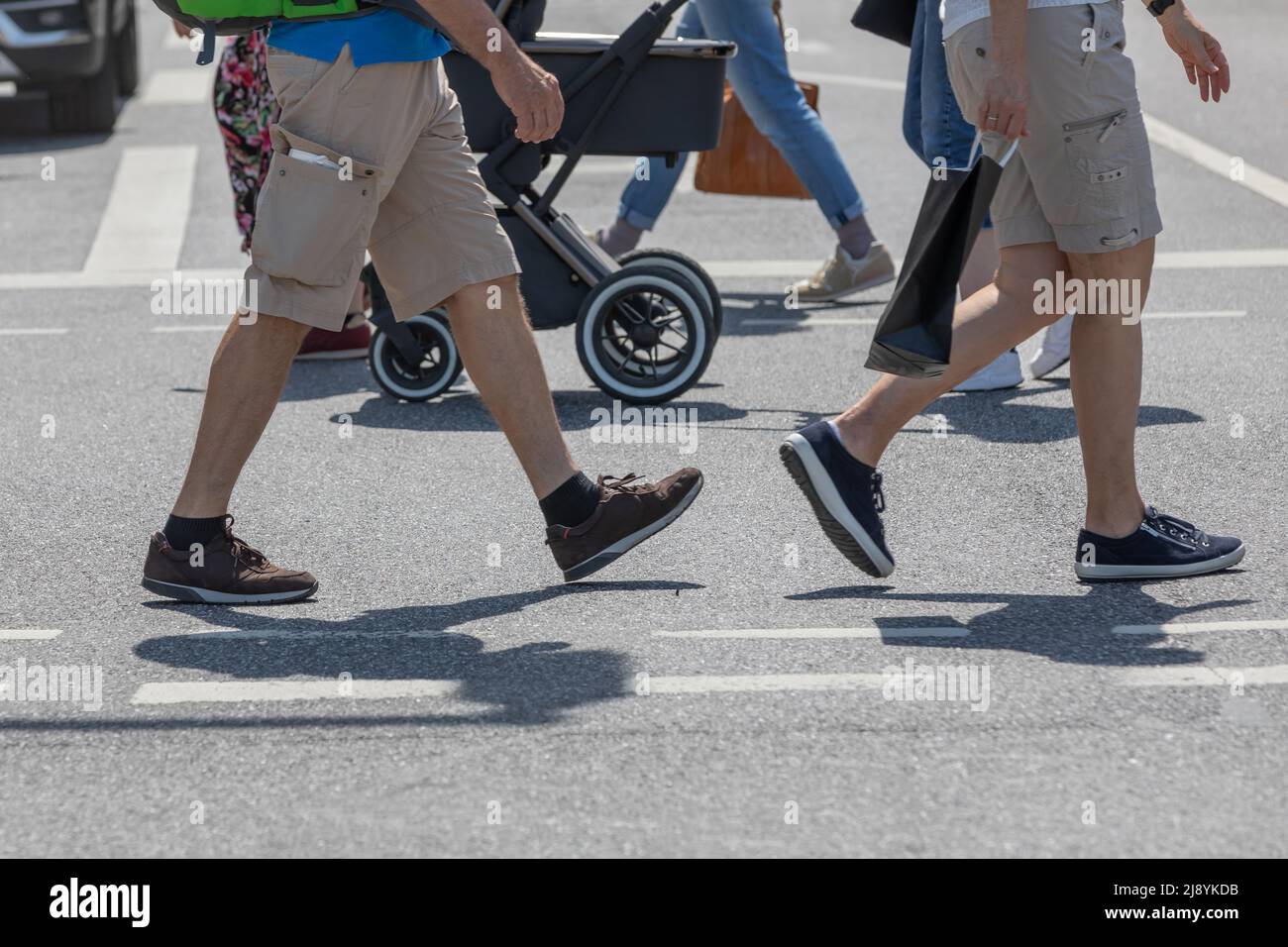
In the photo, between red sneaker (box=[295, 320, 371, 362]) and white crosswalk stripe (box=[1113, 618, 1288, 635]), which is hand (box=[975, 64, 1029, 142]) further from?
red sneaker (box=[295, 320, 371, 362])

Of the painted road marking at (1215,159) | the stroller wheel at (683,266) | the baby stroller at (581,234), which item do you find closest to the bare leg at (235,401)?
the baby stroller at (581,234)

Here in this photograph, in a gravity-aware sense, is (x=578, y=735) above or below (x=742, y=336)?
above

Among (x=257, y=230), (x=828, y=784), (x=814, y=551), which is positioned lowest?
(x=814, y=551)

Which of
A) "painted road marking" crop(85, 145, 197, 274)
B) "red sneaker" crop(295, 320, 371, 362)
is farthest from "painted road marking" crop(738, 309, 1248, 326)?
"painted road marking" crop(85, 145, 197, 274)

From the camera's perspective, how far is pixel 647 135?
20.6ft

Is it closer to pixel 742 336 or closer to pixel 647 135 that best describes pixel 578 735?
pixel 647 135

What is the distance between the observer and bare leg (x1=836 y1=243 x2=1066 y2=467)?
4.43m

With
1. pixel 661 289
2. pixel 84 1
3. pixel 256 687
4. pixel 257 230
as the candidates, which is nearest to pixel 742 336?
pixel 661 289

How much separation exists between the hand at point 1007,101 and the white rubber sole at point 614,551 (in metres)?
1.09

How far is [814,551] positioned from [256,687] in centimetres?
149

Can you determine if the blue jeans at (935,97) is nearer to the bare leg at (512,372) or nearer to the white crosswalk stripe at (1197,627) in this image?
the bare leg at (512,372)

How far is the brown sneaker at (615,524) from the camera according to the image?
446 cm

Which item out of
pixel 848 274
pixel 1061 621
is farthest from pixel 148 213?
pixel 1061 621
